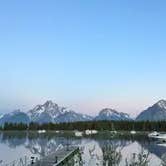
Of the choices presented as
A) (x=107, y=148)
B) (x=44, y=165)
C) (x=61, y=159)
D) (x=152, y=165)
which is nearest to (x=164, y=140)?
(x=152, y=165)

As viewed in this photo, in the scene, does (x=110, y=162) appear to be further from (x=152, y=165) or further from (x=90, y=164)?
(x=152, y=165)

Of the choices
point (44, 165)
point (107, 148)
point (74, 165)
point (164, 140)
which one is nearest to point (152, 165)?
point (74, 165)

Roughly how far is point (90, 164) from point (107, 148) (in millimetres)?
19495

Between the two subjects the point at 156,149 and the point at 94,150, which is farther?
the point at 156,149

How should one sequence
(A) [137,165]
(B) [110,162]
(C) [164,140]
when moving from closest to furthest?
(A) [137,165] < (B) [110,162] < (C) [164,140]

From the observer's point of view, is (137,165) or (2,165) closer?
(137,165)

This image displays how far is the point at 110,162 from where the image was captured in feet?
132

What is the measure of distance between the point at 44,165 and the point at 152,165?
74.1ft

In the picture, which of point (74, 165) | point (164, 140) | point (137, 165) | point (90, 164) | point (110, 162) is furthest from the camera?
point (164, 140)

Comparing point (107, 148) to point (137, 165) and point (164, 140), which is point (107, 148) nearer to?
point (137, 165)

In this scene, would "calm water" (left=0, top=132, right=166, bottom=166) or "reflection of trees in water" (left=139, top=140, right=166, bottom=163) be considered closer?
"calm water" (left=0, top=132, right=166, bottom=166)

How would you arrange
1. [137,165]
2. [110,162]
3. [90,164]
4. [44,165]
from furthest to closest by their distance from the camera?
[90,164], [44,165], [110,162], [137,165]

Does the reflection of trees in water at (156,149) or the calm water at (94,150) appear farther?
the reflection of trees in water at (156,149)

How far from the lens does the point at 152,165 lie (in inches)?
2739
